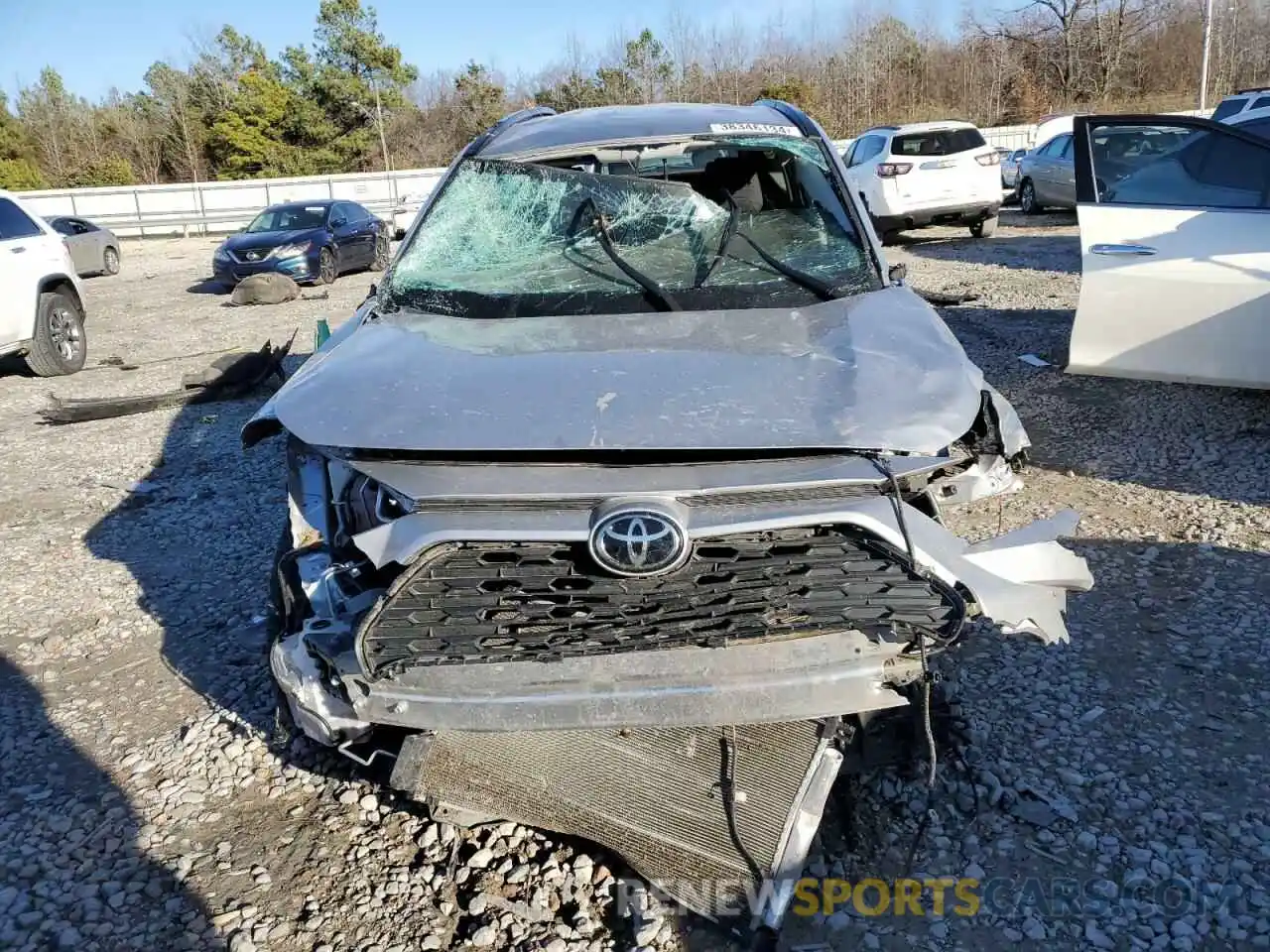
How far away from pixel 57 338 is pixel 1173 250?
939 centimetres

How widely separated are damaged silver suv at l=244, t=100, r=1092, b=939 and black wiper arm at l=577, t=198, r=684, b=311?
0.79ft

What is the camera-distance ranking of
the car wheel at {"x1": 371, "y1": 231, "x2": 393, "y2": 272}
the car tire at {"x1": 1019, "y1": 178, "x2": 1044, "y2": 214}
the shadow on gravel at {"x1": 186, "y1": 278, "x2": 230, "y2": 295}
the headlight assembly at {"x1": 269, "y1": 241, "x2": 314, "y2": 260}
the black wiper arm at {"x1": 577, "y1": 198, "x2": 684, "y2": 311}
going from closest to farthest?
the black wiper arm at {"x1": 577, "y1": 198, "x2": 684, "y2": 311}, the headlight assembly at {"x1": 269, "y1": 241, "x2": 314, "y2": 260}, the shadow on gravel at {"x1": 186, "y1": 278, "x2": 230, "y2": 295}, the car wheel at {"x1": 371, "y1": 231, "x2": 393, "y2": 272}, the car tire at {"x1": 1019, "y1": 178, "x2": 1044, "y2": 214}

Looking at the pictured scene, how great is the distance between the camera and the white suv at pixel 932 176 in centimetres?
1390

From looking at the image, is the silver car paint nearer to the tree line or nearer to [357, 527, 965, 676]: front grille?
[357, 527, 965, 676]: front grille

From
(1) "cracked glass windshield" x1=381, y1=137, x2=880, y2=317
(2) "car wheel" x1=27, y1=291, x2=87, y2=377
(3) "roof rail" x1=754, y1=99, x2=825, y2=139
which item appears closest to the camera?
(1) "cracked glass windshield" x1=381, y1=137, x2=880, y2=317

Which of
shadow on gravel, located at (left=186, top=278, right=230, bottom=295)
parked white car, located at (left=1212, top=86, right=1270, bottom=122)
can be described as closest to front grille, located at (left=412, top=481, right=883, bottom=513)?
parked white car, located at (left=1212, top=86, right=1270, bottom=122)

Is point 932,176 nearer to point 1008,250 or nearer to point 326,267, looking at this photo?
point 1008,250

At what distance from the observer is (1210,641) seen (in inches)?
135

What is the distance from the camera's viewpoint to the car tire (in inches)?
693

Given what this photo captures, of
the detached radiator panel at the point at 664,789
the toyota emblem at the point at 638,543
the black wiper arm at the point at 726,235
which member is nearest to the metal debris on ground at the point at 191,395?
the black wiper arm at the point at 726,235

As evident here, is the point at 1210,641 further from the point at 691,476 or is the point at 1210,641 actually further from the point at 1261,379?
the point at 691,476

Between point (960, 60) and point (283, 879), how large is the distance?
48626 mm

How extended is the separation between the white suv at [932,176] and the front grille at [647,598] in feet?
40.9

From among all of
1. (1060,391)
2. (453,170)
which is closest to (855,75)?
(1060,391)
